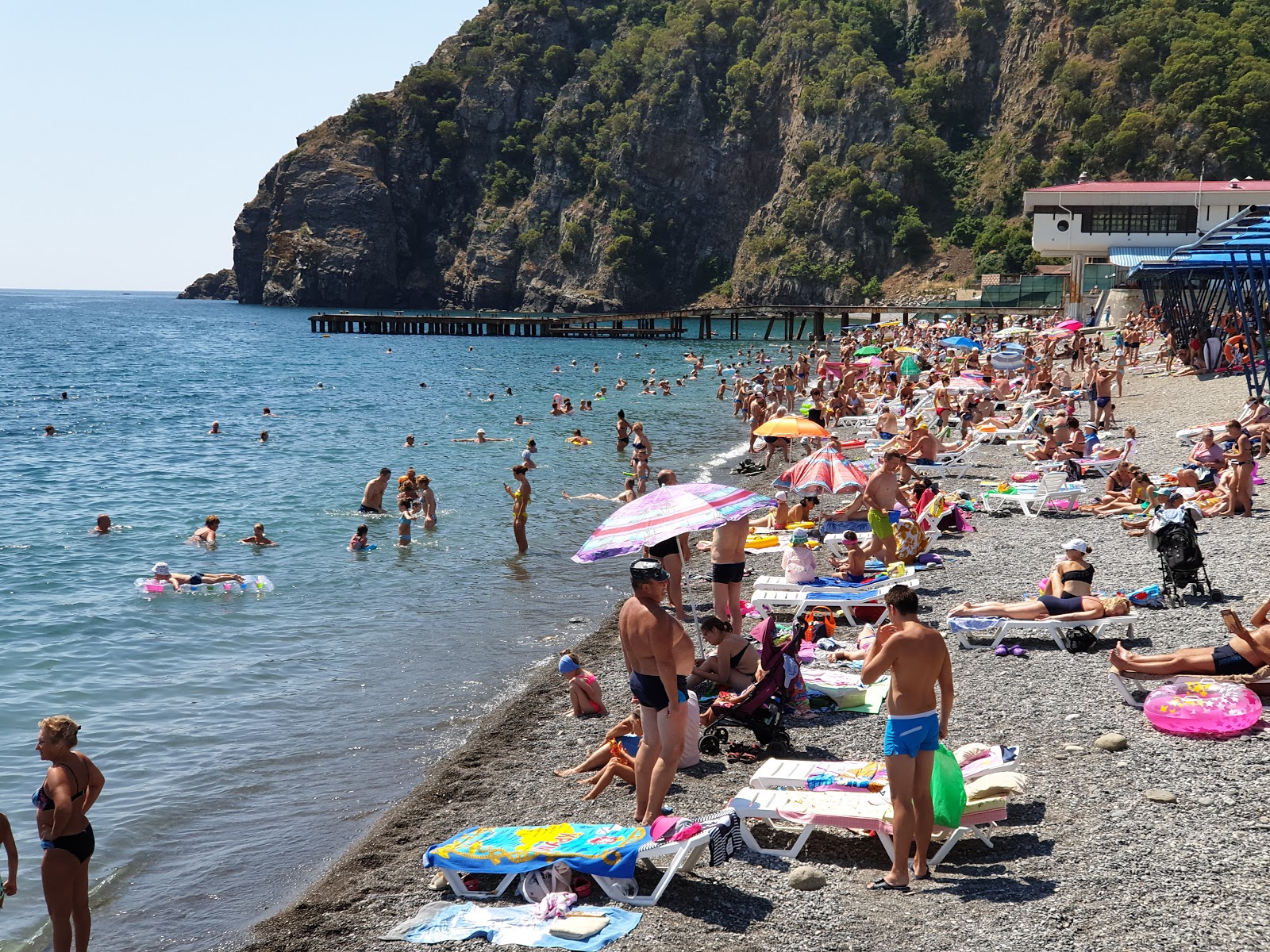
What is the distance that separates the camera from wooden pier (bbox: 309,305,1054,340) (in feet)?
246

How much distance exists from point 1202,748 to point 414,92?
465ft

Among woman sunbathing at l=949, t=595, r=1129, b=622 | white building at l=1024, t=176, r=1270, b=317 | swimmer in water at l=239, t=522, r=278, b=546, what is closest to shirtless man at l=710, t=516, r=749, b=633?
woman sunbathing at l=949, t=595, r=1129, b=622

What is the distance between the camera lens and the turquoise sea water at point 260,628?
818 cm

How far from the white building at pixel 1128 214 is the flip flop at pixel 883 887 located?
5208cm

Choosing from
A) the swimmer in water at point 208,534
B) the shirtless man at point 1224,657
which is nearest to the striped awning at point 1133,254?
the swimmer in water at point 208,534

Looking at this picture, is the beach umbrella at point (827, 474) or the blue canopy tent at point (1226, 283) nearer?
the beach umbrella at point (827, 474)

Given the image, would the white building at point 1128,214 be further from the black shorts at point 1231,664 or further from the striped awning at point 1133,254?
the black shorts at point 1231,664

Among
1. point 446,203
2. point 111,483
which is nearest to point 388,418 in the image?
point 111,483

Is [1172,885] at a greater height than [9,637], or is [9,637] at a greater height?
[1172,885]

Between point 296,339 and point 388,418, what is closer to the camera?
point 388,418

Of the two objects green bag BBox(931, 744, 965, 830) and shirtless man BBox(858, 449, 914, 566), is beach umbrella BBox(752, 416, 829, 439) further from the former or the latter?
green bag BBox(931, 744, 965, 830)

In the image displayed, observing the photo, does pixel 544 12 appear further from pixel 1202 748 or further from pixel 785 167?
pixel 1202 748

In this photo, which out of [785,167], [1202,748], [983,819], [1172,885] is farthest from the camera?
[785,167]

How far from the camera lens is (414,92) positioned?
137 metres
